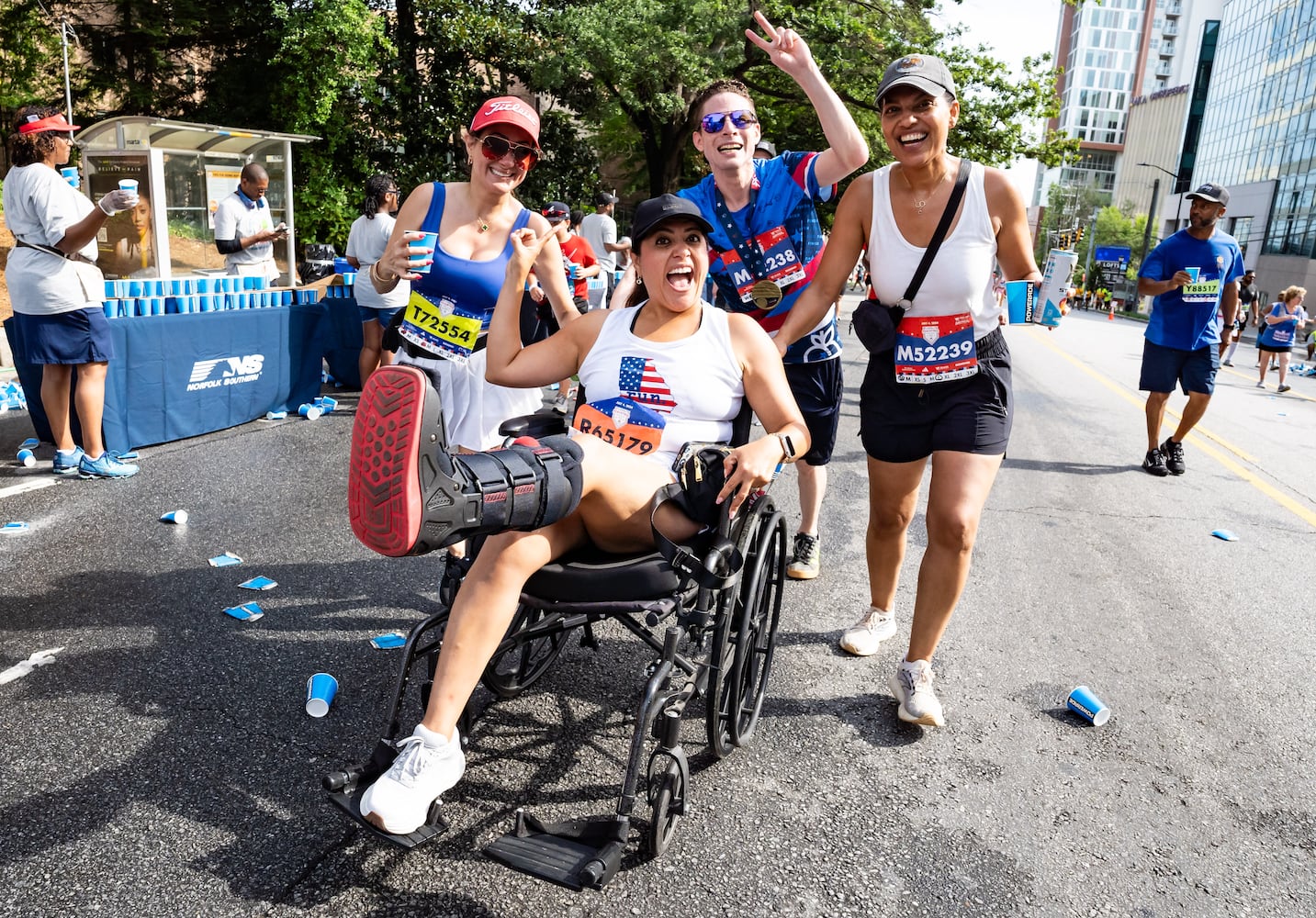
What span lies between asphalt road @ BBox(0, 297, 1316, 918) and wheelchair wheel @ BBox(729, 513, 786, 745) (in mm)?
123

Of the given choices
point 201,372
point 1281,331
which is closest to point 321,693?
point 201,372

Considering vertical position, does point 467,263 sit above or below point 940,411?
above

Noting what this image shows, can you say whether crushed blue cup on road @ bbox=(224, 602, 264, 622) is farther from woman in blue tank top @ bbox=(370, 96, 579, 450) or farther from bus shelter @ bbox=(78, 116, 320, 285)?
bus shelter @ bbox=(78, 116, 320, 285)

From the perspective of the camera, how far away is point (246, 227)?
25.4 feet

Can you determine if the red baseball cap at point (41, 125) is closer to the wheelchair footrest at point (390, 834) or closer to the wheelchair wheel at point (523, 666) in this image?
the wheelchair wheel at point (523, 666)

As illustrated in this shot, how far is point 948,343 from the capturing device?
3008mm

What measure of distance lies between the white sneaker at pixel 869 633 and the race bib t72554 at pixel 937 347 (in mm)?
1064

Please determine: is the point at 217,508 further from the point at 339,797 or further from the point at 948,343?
the point at 948,343

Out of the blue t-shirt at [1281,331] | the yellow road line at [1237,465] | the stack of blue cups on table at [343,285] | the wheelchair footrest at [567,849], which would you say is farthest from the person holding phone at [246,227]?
the blue t-shirt at [1281,331]

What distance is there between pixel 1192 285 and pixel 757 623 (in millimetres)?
5511

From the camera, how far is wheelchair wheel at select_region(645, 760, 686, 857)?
218 cm

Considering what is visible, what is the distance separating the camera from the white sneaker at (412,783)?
2.07 metres

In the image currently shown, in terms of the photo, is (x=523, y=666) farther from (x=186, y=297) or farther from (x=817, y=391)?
(x=186, y=297)

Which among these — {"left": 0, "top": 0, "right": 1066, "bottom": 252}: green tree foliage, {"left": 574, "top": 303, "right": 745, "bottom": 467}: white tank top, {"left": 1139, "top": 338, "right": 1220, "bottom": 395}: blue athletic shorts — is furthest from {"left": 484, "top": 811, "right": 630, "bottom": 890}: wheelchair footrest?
{"left": 0, "top": 0, "right": 1066, "bottom": 252}: green tree foliage
